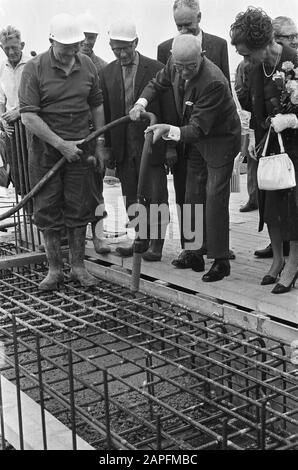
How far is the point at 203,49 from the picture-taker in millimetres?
5746

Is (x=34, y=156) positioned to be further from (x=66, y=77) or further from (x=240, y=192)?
(x=240, y=192)

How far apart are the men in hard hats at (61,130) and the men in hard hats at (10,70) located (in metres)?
1.13

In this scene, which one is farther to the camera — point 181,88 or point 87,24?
point 87,24

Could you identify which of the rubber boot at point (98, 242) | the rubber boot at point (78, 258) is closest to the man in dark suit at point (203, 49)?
the rubber boot at point (78, 258)

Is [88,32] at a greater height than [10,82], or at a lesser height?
greater

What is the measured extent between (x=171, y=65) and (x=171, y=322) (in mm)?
1961

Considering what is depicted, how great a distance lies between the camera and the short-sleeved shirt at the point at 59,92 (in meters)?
5.40

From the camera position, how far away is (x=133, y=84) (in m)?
5.86

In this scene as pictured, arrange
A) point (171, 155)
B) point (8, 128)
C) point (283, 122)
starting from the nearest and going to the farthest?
point (283, 122) < point (171, 155) < point (8, 128)

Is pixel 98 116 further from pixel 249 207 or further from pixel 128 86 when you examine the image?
pixel 249 207

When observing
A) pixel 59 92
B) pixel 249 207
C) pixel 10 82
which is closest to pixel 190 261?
pixel 59 92

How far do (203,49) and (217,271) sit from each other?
5.93 feet

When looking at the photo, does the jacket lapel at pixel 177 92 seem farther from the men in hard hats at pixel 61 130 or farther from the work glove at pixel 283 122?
the work glove at pixel 283 122

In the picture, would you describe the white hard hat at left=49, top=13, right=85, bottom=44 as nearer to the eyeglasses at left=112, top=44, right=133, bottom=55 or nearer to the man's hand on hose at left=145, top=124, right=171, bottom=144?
the eyeglasses at left=112, top=44, right=133, bottom=55
